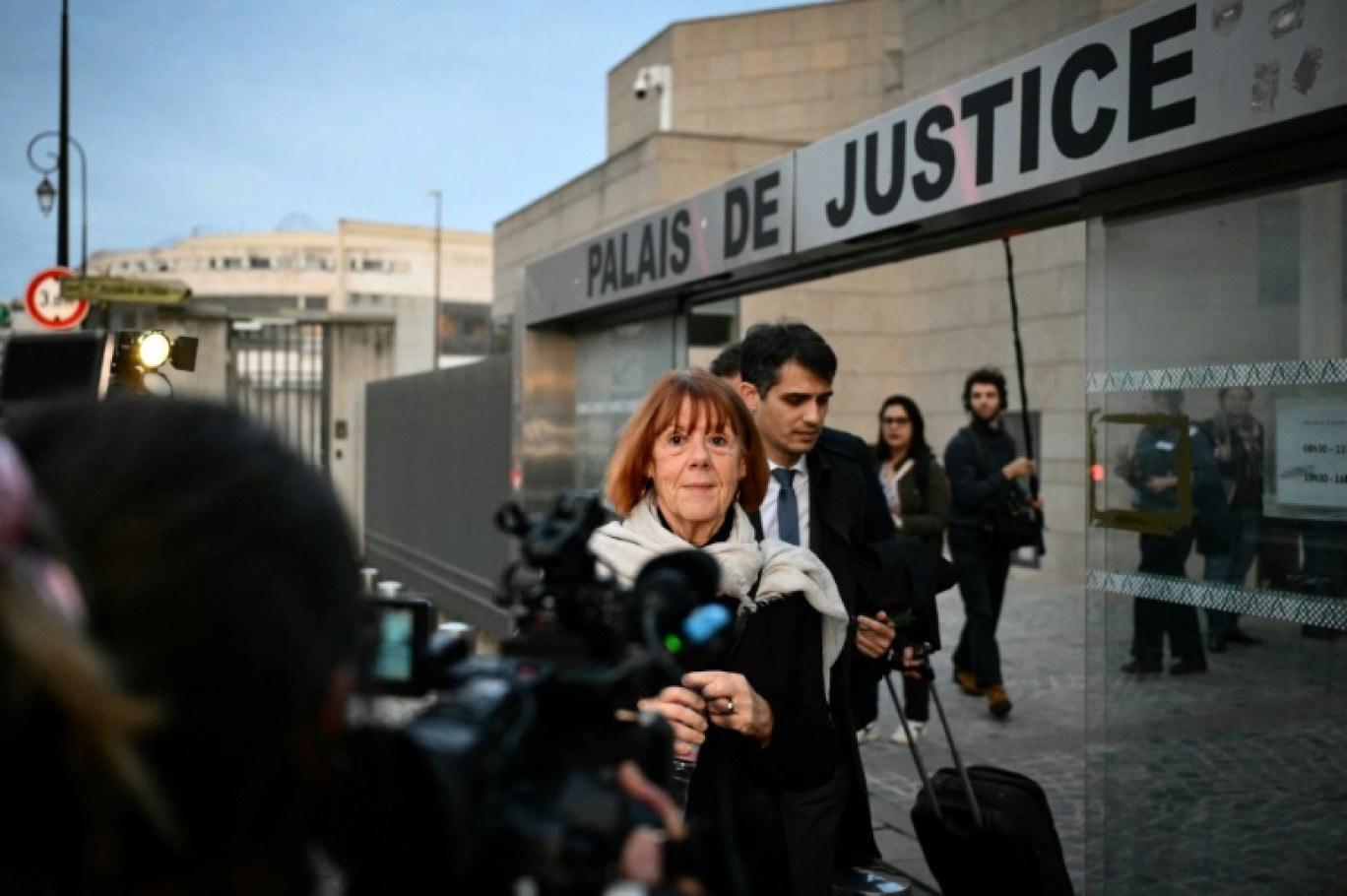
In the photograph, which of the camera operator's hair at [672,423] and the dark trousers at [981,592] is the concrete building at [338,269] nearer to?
the dark trousers at [981,592]

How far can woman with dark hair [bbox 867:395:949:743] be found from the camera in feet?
24.3

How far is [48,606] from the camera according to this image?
70 centimetres

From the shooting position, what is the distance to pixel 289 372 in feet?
54.7

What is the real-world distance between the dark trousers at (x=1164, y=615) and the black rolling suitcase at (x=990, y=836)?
0.64 m

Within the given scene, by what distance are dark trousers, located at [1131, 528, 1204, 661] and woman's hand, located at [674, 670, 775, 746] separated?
1893 mm

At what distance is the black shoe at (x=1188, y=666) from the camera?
12.3 feet

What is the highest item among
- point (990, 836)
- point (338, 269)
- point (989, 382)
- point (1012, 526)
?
point (338, 269)

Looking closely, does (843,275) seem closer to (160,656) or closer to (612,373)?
(612,373)

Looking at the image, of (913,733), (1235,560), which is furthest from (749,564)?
(913,733)

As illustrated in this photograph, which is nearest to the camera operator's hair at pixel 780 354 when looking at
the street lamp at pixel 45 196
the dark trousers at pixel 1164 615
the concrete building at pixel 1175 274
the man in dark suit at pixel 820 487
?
the man in dark suit at pixel 820 487

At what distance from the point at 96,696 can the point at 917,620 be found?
3.43 meters

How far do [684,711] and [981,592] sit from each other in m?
5.38

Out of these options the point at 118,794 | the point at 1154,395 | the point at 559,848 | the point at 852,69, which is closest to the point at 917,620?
the point at 1154,395

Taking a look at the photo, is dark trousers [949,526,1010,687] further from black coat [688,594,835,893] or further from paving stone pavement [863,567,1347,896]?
black coat [688,594,835,893]
